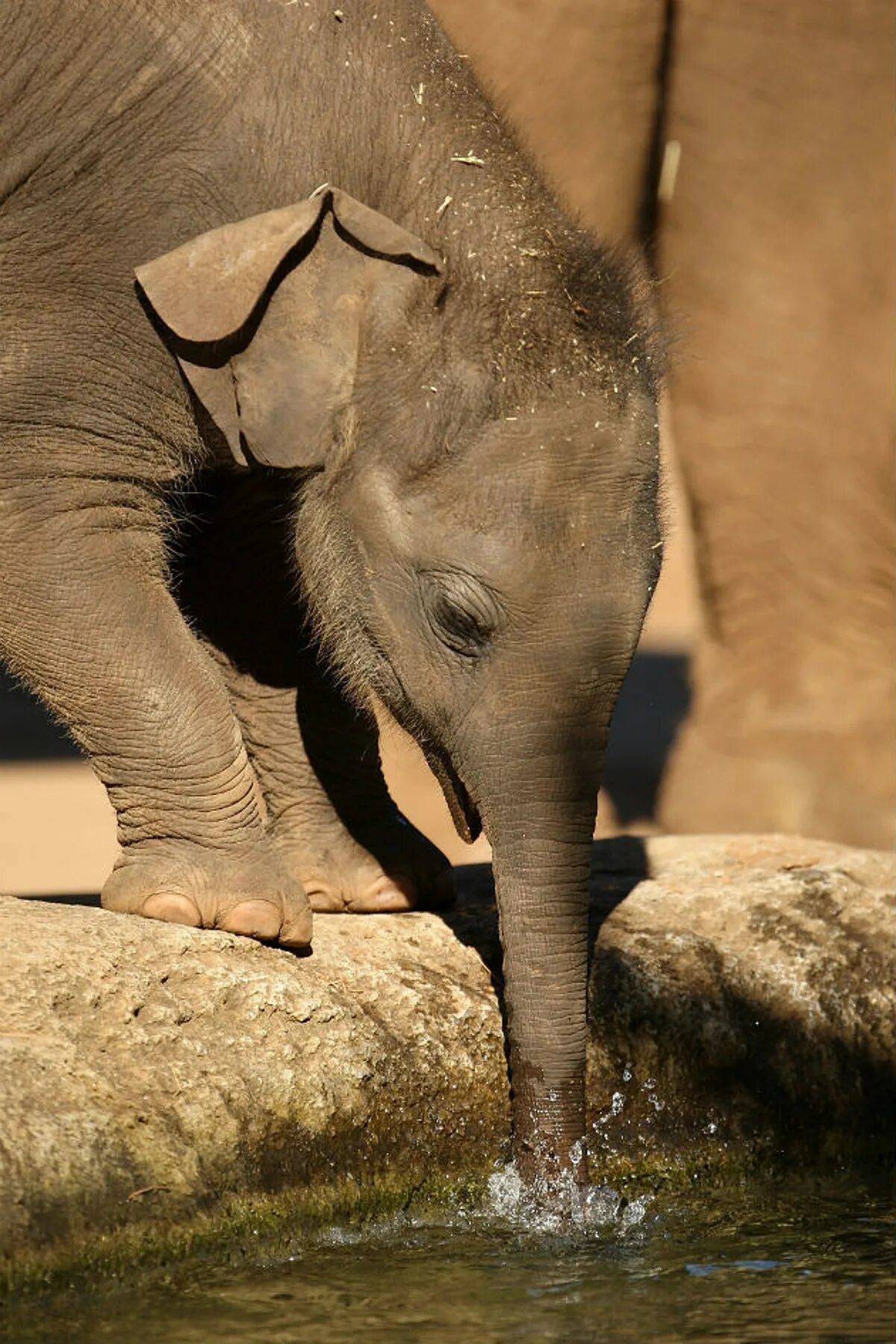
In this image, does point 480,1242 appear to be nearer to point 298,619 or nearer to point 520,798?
point 520,798

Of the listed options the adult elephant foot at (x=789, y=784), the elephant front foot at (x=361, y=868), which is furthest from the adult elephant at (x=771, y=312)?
the elephant front foot at (x=361, y=868)

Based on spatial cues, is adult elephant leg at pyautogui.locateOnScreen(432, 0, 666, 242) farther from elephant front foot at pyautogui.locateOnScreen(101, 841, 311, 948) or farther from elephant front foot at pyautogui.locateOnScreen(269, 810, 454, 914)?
elephant front foot at pyautogui.locateOnScreen(101, 841, 311, 948)

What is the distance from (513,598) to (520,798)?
0.32 m

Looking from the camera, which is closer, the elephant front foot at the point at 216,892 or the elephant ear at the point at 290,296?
the elephant ear at the point at 290,296

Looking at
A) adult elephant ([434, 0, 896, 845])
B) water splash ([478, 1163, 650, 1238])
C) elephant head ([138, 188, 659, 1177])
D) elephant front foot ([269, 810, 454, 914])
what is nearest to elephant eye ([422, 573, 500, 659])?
elephant head ([138, 188, 659, 1177])

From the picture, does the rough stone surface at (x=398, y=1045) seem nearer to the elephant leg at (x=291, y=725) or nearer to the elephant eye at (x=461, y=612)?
the elephant leg at (x=291, y=725)

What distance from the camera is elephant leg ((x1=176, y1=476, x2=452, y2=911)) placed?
188 inches

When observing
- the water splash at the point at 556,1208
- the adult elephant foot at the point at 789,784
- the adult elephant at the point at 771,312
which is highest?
the adult elephant at the point at 771,312

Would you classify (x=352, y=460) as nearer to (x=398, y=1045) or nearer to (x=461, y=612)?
(x=461, y=612)

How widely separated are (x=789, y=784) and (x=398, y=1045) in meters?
2.84

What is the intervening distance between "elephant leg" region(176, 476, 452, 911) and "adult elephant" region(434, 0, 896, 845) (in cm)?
189

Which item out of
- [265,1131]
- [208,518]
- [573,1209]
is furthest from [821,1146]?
[208,518]

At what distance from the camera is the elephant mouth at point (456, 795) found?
166 inches

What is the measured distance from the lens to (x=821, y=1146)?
14.7 ft
